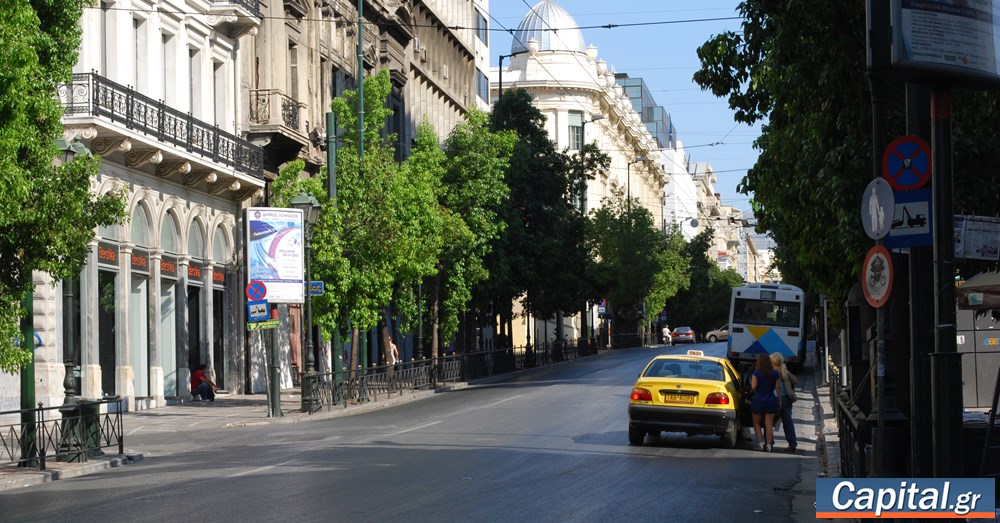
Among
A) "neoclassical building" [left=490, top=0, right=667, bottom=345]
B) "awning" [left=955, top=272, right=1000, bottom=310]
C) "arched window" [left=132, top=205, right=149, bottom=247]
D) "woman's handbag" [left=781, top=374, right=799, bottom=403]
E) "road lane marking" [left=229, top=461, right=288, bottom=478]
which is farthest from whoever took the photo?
"neoclassical building" [left=490, top=0, right=667, bottom=345]

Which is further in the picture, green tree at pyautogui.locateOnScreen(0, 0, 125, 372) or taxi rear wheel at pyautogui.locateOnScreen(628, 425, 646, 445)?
taxi rear wheel at pyautogui.locateOnScreen(628, 425, 646, 445)

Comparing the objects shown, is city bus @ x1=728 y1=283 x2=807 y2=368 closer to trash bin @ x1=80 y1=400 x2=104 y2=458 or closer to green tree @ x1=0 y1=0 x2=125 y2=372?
trash bin @ x1=80 y1=400 x2=104 y2=458

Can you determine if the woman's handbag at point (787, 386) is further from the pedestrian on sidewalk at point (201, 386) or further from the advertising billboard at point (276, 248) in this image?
the pedestrian on sidewalk at point (201, 386)

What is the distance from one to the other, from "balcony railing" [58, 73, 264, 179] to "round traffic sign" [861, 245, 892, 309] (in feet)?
75.5

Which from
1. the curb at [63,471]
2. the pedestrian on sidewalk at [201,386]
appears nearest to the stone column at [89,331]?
the pedestrian on sidewalk at [201,386]

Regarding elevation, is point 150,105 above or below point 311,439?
above

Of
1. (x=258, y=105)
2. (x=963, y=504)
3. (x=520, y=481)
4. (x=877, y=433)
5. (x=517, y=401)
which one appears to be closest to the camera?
(x=963, y=504)

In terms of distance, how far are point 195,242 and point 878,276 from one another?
104ft

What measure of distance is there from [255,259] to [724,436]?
14.3 metres

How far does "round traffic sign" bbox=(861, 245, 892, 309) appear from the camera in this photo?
10234 mm

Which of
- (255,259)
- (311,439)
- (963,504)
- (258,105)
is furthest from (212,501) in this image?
(258,105)

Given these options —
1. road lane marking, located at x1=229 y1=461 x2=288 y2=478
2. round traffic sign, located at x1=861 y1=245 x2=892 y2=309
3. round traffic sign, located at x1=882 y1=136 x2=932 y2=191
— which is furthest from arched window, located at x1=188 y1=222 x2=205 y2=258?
round traffic sign, located at x1=882 y1=136 x2=932 y2=191

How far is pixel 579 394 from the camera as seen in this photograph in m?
37.3

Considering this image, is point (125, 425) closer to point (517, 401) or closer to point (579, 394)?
point (517, 401)
